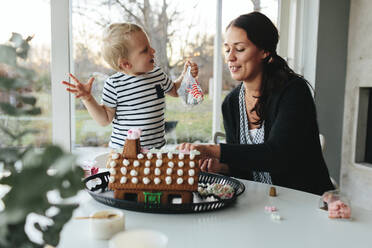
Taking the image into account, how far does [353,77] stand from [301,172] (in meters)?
1.93

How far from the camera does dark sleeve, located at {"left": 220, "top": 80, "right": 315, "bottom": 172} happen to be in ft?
3.91

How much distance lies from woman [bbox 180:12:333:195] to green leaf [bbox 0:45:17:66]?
35.8 inches

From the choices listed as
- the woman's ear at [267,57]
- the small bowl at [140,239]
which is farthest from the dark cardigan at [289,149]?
the small bowl at [140,239]

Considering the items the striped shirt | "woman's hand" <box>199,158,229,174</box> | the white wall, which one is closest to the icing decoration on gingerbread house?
Answer: "woman's hand" <box>199,158,229,174</box>

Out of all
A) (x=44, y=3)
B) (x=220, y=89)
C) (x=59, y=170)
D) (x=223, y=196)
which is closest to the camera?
(x=59, y=170)

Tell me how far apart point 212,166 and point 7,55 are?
1131 millimetres

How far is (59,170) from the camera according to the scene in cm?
25

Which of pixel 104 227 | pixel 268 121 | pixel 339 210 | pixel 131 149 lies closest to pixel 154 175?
pixel 131 149

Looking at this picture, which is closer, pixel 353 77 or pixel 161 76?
pixel 161 76

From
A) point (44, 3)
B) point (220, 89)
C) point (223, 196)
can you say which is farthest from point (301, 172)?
point (44, 3)

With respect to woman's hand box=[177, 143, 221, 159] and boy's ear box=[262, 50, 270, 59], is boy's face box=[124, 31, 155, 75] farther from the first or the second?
woman's hand box=[177, 143, 221, 159]

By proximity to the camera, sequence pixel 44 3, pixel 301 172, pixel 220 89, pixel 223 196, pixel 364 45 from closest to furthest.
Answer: pixel 223 196
pixel 301 172
pixel 44 3
pixel 364 45
pixel 220 89

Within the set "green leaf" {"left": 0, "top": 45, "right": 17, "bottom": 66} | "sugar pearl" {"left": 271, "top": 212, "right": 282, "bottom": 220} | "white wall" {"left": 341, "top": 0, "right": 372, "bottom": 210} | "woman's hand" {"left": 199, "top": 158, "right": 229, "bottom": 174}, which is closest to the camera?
"green leaf" {"left": 0, "top": 45, "right": 17, "bottom": 66}

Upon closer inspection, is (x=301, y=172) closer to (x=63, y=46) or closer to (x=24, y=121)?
(x=24, y=121)
